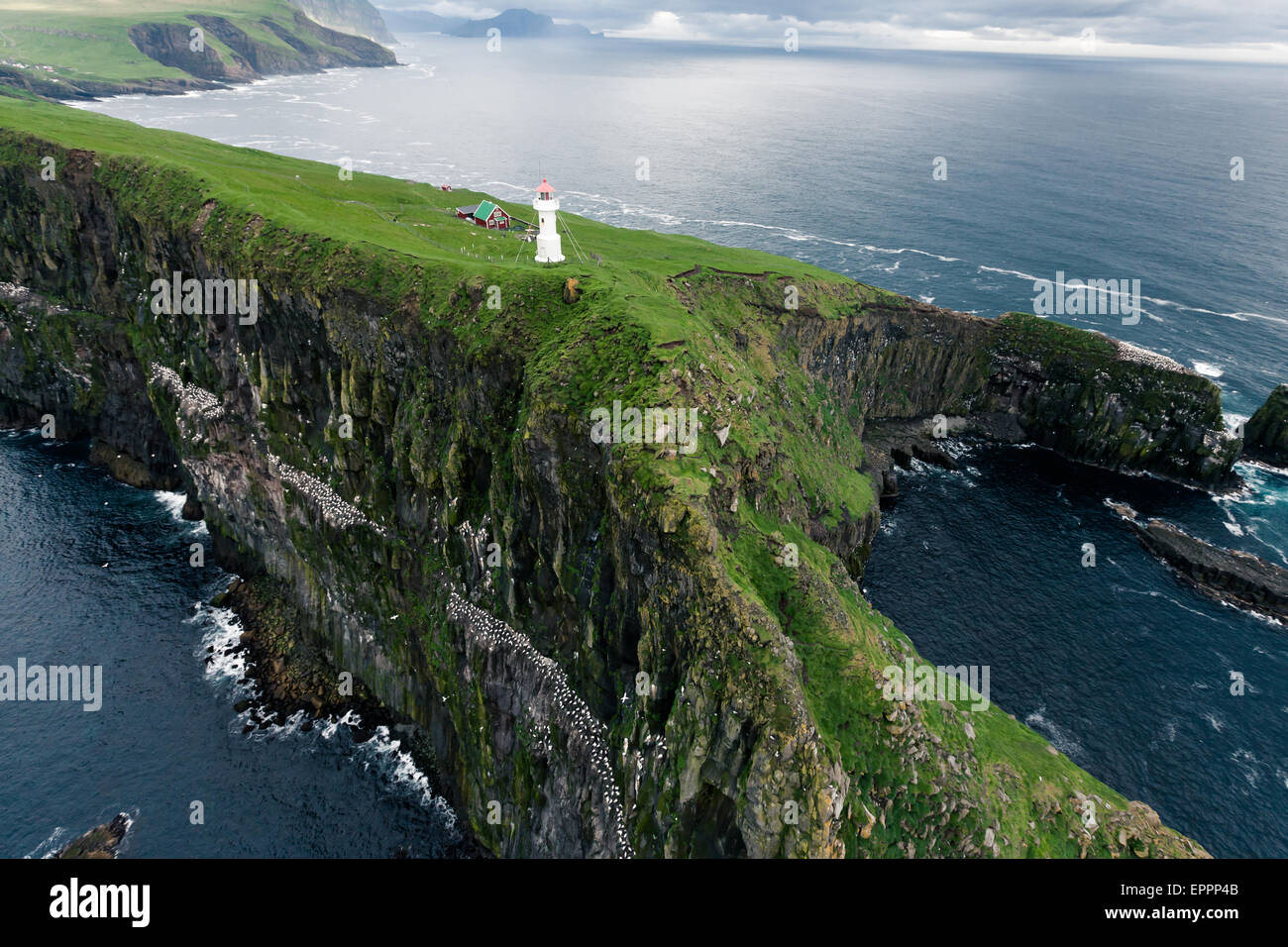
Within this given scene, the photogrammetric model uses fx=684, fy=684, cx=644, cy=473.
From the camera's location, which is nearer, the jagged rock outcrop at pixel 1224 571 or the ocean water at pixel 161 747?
the ocean water at pixel 161 747

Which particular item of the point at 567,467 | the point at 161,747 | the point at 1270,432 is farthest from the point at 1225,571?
the point at 161,747

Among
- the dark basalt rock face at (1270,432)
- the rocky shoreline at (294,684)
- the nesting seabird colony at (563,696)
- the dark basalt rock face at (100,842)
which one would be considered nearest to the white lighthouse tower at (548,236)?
the nesting seabird colony at (563,696)

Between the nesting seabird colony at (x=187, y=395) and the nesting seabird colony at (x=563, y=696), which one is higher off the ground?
the nesting seabird colony at (x=187, y=395)

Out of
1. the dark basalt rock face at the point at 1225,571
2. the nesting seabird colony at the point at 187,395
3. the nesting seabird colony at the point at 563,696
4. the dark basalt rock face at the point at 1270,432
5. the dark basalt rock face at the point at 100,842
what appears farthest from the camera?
the dark basalt rock face at the point at 1270,432

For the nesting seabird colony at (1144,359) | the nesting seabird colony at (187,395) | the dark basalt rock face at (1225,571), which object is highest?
the nesting seabird colony at (1144,359)

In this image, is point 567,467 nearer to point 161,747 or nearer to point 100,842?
point 161,747

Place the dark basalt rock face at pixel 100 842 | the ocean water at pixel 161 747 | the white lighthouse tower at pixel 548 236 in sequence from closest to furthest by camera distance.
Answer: the dark basalt rock face at pixel 100 842 → the ocean water at pixel 161 747 → the white lighthouse tower at pixel 548 236

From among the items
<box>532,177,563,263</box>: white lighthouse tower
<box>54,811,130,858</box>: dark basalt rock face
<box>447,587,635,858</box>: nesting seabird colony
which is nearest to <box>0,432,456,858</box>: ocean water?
<box>54,811,130,858</box>: dark basalt rock face

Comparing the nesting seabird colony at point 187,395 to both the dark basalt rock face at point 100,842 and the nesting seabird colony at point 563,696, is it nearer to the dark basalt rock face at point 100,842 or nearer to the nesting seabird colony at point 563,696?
the nesting seabird colony at point 563,696
